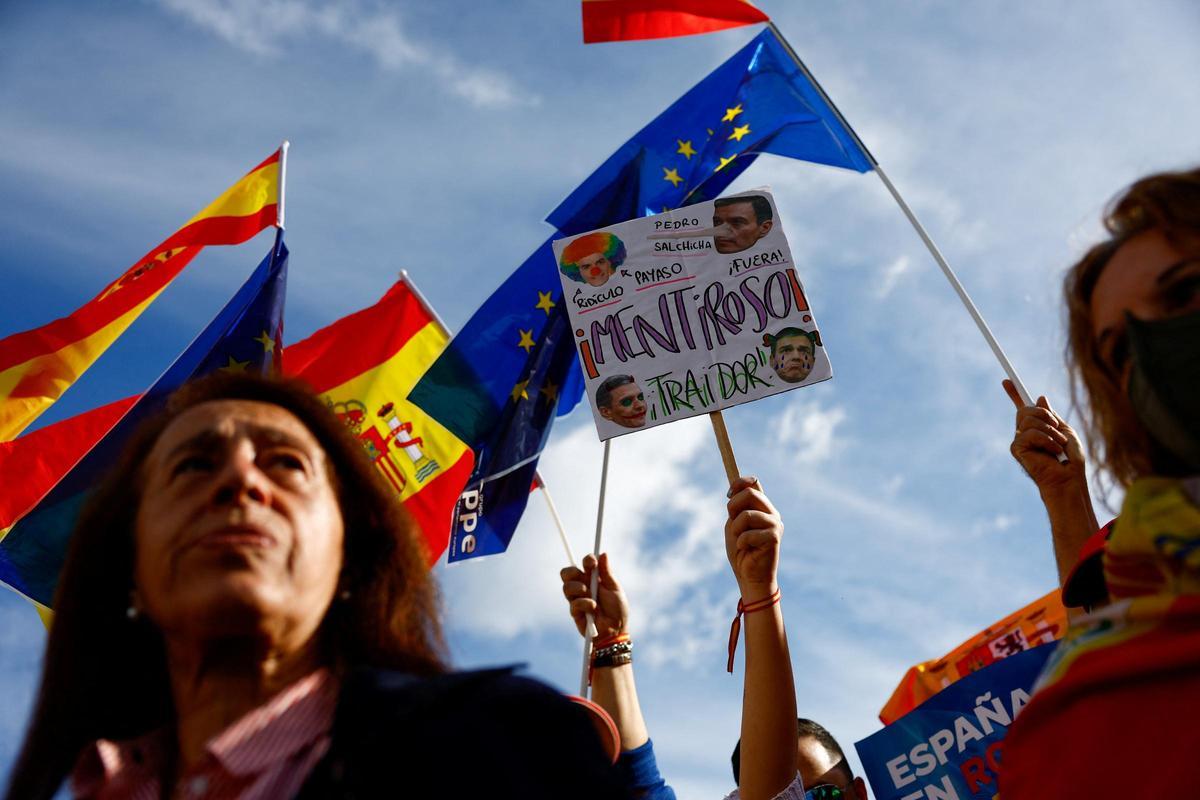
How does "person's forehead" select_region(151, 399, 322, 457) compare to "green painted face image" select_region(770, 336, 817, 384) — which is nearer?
"person's forehead" select_region(151, 399, 322, 457)

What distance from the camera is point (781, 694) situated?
3250mm

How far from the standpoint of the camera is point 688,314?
16.5 ft

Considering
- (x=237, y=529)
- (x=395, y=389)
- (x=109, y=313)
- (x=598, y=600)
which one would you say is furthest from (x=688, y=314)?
(x=109, y=313)

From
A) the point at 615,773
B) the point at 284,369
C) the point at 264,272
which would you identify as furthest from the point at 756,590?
the point at 284,369

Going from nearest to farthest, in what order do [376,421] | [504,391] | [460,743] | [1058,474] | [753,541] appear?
[460,743]
[753,541]
[1058,474]
[504,391]
[376,421]

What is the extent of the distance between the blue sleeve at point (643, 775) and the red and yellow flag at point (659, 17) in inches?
169

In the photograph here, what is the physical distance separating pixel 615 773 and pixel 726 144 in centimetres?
552

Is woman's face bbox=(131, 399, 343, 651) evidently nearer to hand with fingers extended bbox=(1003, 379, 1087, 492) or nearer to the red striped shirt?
the red striped shirt

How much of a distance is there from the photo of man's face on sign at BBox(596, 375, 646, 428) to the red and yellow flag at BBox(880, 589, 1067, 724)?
2441 millimetres

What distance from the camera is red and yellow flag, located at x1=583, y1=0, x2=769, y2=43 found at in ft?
20.9

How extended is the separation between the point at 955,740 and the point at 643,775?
148cm

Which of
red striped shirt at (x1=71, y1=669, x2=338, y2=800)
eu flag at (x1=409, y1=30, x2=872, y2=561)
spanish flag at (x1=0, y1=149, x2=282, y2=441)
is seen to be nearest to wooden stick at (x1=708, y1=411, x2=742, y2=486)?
eu flag at (x1=409, y1=30, x2=872, y2=561)

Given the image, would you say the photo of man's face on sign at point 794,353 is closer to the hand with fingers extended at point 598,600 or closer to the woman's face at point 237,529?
the hand with fingers extended at point 598,600

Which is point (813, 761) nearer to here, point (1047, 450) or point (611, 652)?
point (611, 652)
